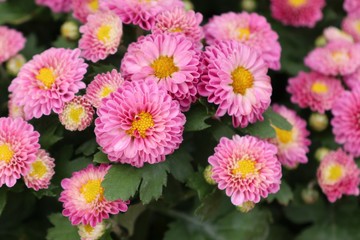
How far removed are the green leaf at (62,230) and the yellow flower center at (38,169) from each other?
0.19 m

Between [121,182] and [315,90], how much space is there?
2.47 ft

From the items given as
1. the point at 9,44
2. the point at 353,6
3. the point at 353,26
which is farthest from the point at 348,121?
the point at 9,44

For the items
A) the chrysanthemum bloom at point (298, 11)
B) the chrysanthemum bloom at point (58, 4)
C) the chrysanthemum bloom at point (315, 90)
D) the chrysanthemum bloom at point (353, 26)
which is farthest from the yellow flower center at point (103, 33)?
the chrysanthemum bloom at point (353, 26)

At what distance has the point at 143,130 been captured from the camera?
1.21 m

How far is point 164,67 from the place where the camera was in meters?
1.30

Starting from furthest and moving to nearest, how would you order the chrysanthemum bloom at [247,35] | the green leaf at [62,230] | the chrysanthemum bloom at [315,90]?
the chrysanthemum bloom at [315,90]
the chrysanthemum bloom at [247,35]
the green leaf at [62,230]

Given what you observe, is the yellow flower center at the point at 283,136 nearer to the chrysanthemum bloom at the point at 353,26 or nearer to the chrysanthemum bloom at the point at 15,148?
the chrysanthemum bloom at the point at 353,26

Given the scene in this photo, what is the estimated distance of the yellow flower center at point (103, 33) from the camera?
141 cm

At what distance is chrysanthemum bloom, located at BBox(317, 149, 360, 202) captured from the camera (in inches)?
62.1

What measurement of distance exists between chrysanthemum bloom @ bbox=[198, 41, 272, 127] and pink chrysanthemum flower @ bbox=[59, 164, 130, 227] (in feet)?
1.05

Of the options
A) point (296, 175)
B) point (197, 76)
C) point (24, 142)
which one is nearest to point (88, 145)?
point (24, 142)

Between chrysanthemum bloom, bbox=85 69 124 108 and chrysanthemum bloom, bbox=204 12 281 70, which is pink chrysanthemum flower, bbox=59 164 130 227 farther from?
chrysanthemum bloom, bbox=204 12 281 70

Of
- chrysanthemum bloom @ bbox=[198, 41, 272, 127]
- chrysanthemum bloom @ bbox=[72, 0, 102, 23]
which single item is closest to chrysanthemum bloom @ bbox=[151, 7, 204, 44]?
chrysanthemum bloom @ bbox=[198, 41, 272, 127]

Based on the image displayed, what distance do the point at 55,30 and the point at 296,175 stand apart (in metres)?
1.10
